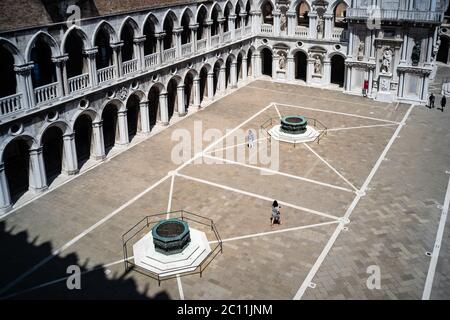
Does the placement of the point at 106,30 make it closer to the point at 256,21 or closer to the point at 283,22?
the point at 256,21

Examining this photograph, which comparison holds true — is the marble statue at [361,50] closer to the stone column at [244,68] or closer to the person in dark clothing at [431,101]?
the person in dark clothing at [431,101]

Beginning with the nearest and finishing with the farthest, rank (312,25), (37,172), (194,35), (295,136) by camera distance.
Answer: (37,172), (295,136), (194,35), (312,25)

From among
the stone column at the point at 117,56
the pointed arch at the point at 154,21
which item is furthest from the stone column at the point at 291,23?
the stone column at the point at 117,56

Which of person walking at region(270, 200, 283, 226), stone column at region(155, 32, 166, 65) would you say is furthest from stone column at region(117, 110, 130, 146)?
person walking at region(270, 200, 283, 226)

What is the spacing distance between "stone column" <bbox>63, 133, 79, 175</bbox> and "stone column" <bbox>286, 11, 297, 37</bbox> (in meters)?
29.3

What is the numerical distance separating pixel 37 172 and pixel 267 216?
14.3 meters

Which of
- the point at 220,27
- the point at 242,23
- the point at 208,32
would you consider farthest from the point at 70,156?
the point at 242,23

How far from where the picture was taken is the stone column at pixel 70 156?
32.4 metres

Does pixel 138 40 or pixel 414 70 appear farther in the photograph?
pixel 414 70

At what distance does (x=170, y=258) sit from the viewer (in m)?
23.9

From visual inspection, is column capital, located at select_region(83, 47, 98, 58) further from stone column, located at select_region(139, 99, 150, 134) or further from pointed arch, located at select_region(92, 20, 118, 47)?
stone column, located at select_region(139, 99, 150, 134)

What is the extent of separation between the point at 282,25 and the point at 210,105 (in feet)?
45.7
